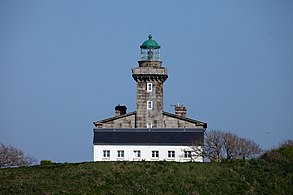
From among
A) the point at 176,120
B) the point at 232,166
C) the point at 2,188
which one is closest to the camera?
the point at 2,188

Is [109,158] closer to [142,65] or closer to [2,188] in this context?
[142,65]

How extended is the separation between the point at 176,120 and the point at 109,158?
34.8 ft

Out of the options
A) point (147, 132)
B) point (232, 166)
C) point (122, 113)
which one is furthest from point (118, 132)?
point (232, 166)

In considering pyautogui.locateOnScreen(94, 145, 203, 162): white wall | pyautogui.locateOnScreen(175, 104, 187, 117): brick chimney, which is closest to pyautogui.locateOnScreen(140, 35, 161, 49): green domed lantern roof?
pyautogui.locateOnScreen(175, 104, 187, 117): brick chimney

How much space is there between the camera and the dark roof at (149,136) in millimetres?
87062

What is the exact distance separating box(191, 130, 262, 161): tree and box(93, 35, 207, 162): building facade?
0.78 m

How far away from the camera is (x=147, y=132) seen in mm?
89312

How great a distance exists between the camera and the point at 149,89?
96.2 metres

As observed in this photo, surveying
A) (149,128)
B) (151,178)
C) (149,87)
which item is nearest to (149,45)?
(149,87)

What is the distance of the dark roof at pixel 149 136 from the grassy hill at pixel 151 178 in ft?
61.2

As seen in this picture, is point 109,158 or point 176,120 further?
point 176,120

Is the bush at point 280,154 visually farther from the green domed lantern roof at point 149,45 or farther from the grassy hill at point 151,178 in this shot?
the green domed lantern roof at point 149,45

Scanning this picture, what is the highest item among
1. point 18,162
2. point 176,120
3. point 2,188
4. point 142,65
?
point 142,65

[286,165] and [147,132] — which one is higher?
[147,132]
